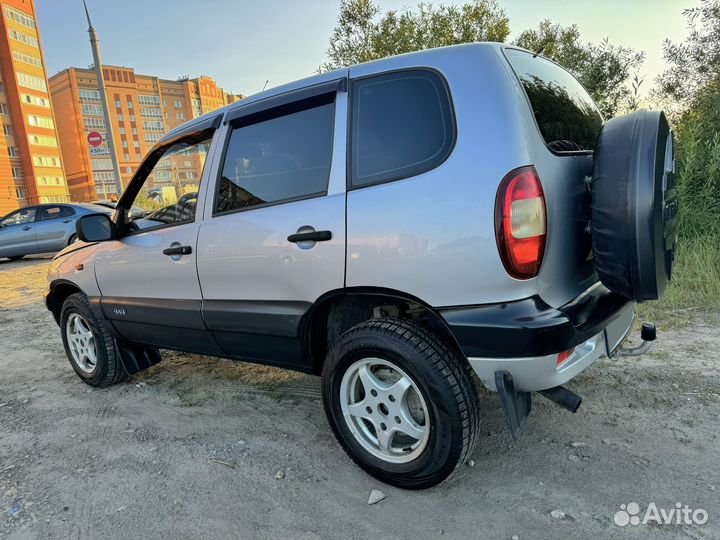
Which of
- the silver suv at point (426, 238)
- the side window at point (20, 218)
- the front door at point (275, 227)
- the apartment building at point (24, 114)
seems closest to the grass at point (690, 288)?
the silver suv at point (426, 238)

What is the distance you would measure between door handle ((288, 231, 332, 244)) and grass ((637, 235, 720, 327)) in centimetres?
344

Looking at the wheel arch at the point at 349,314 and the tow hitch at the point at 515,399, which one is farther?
the wheel arch at the point at 349,314

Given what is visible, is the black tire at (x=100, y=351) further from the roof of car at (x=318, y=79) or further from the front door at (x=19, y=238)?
the front door at (x=19, y=238)

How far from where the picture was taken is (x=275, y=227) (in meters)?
2.41

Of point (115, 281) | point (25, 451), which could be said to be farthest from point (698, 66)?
point (25, 451)

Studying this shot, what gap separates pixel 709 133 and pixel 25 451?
8374 mm

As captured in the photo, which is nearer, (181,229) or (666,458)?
(666,458)

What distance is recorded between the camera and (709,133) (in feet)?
21.3

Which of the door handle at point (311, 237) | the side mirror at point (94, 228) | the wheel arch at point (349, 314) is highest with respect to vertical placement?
the side mirror at point (94, 228)

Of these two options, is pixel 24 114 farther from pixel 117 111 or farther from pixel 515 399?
pixel 515 399

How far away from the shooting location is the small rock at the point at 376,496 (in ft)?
7.11

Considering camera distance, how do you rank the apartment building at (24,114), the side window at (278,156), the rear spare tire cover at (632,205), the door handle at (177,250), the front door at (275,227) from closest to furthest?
the rear spare tire cover at (632,205), the front door at (275,227), the side window at (278,156), the door handle at (177,250), the apartment building at (24,114)

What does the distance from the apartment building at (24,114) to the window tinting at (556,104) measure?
192 feet

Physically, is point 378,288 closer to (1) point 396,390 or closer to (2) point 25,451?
(1) point 396,390
